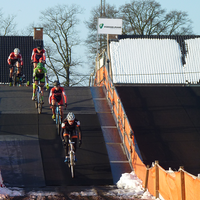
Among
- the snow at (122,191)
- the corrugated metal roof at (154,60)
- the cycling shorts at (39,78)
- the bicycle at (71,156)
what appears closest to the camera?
the snow at (122,191)

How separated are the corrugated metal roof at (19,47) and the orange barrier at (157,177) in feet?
50.5

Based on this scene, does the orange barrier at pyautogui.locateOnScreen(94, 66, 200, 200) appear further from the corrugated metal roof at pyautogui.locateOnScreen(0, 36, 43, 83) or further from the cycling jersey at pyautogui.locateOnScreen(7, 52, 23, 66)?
the corrugated metal roof at pyautogui.locateOnScreen(0, 36, 43, 83)

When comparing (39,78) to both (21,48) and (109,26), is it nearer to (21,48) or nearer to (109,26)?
(109,26)

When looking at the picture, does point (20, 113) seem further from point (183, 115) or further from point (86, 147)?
point (183, 115)

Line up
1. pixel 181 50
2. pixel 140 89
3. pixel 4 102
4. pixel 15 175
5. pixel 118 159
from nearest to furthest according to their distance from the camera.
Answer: pixel 15 175 < pixel 118 159 < pixel 4 102 < pixel 140 89 < pixel 181 50

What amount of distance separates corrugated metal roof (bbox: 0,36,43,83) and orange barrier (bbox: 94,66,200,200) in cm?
1538

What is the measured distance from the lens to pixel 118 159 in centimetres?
1383

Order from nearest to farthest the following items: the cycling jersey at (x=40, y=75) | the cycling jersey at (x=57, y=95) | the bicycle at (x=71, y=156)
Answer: the bicycle at (x=71, y=156) < the cycling jersey at (x=57, y=95) < the cycling jersey at (x=40, y=75)

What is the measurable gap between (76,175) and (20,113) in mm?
5604

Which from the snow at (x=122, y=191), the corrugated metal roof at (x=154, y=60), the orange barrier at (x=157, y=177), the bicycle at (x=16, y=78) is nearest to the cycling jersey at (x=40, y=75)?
the orange barrier at (x=157, y=177)

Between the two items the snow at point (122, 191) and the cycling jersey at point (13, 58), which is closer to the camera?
the snow at point (122, 191)

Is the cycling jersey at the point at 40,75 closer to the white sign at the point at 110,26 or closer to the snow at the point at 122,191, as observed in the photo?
the snow at the point at 122,191

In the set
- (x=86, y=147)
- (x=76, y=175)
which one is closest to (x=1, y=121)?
(x=86, y=147)

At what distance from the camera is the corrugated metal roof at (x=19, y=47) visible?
30.6 metres
